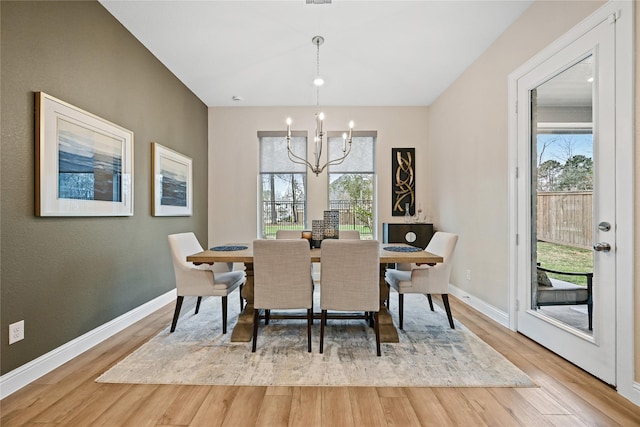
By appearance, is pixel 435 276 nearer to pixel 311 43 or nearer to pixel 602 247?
pixel 602 247

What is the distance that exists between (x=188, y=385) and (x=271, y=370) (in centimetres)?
52

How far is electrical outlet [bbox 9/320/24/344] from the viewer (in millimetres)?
1714

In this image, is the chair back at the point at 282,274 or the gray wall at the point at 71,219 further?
the chair back at the point at 282,274

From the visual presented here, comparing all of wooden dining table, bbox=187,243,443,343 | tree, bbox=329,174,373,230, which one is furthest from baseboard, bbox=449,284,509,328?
tree, bbox=329,174,373,230

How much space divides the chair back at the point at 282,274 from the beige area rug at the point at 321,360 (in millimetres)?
400

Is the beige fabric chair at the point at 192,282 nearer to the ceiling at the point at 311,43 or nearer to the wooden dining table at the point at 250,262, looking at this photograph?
the wooden dining table at the point at 250,262

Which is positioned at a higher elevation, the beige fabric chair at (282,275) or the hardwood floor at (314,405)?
the beige fabric chair at (282,275)

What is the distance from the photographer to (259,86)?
3.98m

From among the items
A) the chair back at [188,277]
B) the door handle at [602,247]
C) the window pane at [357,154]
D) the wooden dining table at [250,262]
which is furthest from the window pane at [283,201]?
the door handle at [602,247]

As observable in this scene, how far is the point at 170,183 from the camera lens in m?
3.56

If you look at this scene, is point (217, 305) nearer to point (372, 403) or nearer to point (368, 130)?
point (372, 403)

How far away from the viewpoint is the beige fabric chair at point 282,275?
2160mm

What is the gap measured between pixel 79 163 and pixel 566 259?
3.74 meters

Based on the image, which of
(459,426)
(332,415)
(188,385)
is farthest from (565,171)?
(188,385)
